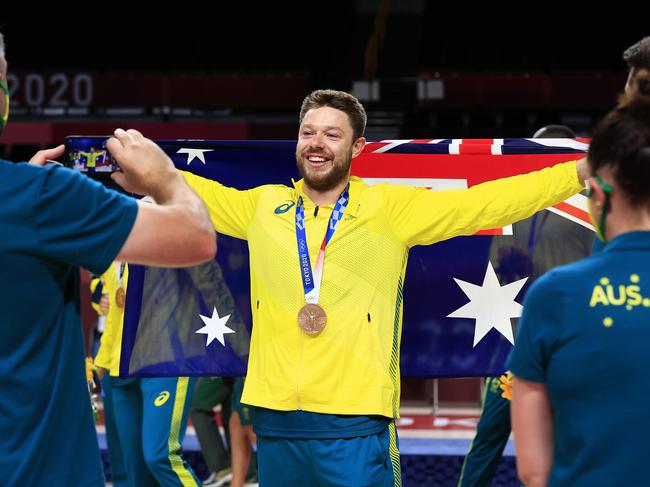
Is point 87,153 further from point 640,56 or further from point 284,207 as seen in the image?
point 640,56

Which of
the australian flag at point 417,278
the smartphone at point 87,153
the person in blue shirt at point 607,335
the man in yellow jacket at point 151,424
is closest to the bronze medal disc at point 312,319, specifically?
the australian flag at point 417,278

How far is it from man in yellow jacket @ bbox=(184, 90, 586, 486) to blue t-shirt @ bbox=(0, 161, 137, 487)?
127cm

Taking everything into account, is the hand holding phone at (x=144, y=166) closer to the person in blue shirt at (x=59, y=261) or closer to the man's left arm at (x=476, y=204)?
the person in blue shirt at (x=59, y=261)

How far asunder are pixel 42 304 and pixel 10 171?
272 millimetres

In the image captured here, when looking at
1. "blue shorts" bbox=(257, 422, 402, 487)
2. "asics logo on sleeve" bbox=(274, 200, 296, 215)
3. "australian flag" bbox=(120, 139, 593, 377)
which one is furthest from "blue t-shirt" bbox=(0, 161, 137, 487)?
"australian flag" bbox=(120, 139, 593, 377)

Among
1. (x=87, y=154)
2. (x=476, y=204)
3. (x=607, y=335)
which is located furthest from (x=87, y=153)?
(x=607, y=335)

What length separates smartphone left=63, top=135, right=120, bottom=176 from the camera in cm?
395

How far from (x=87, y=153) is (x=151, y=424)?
147 centimetres

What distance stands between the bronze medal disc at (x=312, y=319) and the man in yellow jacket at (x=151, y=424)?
1.75 meters

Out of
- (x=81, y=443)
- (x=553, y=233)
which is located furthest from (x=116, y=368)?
(x=81, y=443)

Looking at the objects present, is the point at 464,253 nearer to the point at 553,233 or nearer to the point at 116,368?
the point at 553,233

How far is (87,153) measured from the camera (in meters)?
3.96

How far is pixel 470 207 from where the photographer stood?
3369 millimetres

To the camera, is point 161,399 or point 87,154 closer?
point 87,154
